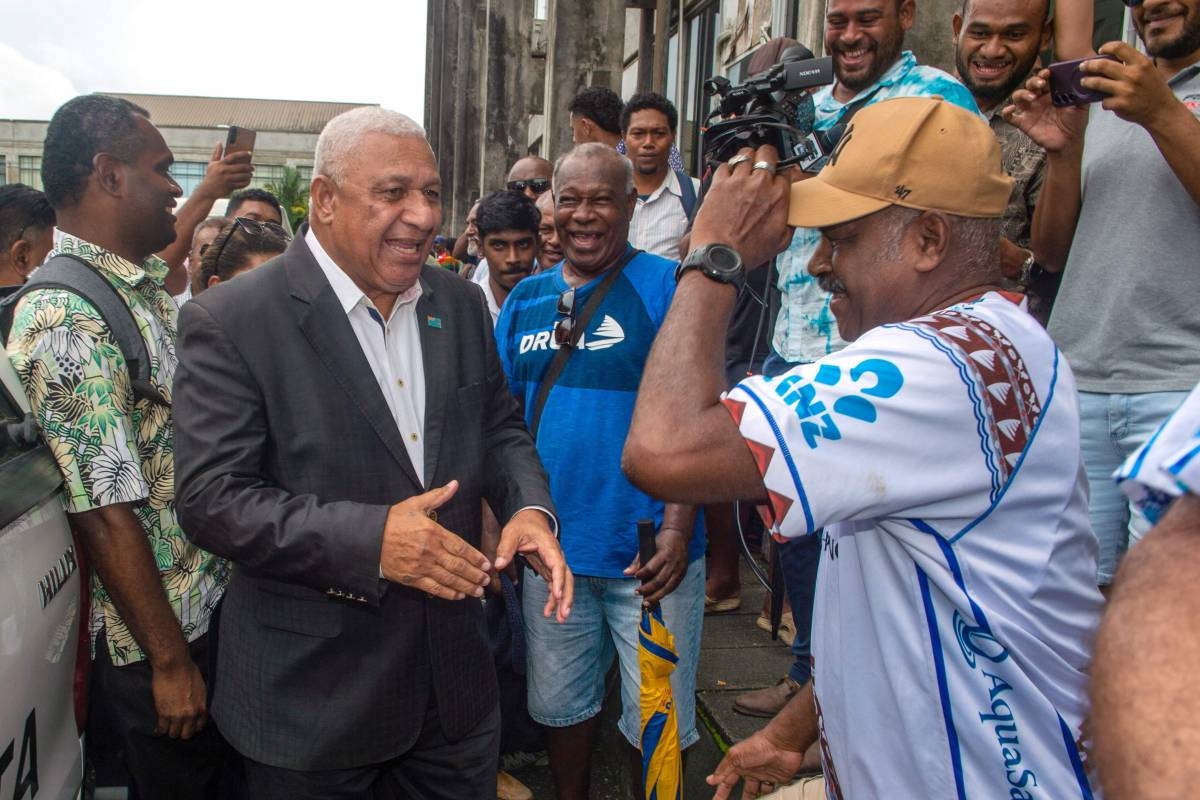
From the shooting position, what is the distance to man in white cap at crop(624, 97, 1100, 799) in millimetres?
1388

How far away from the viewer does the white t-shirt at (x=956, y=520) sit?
4.53 ft

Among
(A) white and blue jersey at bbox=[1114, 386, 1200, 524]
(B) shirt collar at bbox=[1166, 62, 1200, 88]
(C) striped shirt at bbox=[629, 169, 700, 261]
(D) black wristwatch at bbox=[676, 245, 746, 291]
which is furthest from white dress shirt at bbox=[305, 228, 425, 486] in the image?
(C) striped shirt at bbox=[629, 169, 700, 261]

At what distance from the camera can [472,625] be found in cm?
239

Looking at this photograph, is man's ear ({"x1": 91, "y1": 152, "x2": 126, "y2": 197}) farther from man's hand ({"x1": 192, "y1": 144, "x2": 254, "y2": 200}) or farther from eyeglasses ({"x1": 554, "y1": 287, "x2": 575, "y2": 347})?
eyeglasses ({"x1": 554, "y1": 287, "x2": 575, "y2": 347})

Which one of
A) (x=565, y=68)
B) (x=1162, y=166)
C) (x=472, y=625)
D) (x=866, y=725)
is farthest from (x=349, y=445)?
(x=565, y=68)

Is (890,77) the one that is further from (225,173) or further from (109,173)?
(225,173)

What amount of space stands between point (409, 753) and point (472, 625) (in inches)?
14.0

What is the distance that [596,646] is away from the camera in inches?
132

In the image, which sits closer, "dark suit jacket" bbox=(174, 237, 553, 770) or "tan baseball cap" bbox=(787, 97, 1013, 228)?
"tan baseball cap" bbox=(787, 97, 1013, 228)

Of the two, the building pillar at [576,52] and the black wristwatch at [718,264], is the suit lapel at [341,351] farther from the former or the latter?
the building pillar at [576,52]

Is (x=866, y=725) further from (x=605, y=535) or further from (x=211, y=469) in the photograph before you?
(x=605, y=535)

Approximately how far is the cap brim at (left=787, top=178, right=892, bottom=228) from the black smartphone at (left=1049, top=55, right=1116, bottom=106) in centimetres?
127

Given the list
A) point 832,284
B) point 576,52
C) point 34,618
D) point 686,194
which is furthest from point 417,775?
point 576,52

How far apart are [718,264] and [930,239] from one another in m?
0.39
